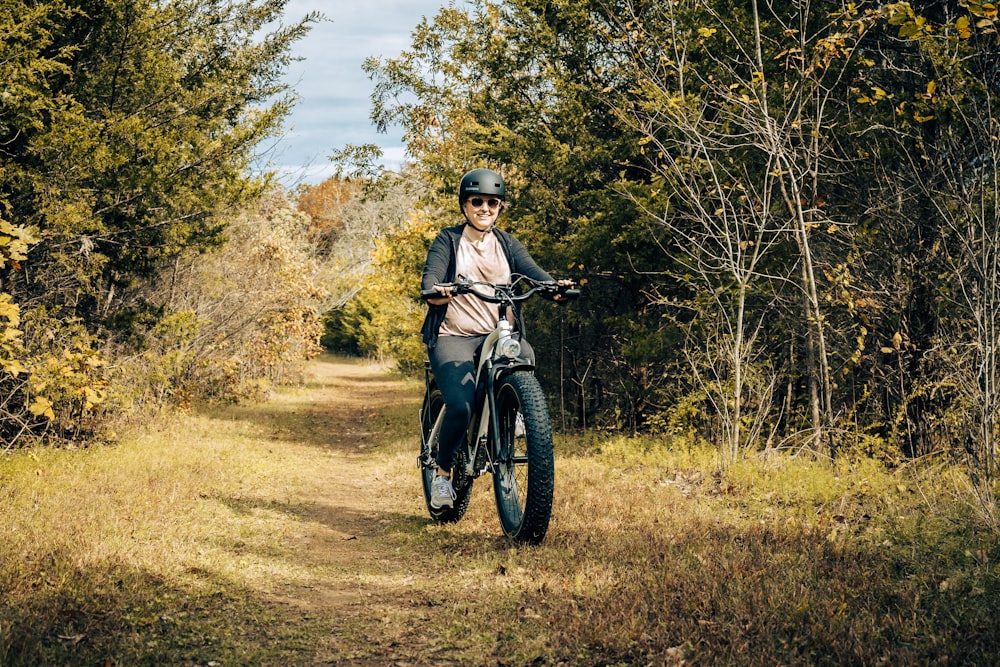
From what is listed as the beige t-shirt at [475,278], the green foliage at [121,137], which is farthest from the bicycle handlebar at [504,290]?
the green foliage at [121,137]

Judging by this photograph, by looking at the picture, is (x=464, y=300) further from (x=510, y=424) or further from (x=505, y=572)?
(x=505, y=572)

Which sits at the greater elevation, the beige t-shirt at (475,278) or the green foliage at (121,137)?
the green foliage at (121,137)

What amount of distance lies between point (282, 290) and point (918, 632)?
19.9m

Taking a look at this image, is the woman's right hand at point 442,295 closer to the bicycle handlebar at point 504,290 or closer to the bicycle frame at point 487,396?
the bicycle handlebar at point 504,290

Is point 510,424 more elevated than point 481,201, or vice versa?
point 481,201

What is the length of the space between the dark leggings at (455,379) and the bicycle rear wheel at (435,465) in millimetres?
274

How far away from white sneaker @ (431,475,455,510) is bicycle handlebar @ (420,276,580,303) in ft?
5.22

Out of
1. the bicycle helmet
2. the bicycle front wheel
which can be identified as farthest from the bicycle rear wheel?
the bicycle helmet

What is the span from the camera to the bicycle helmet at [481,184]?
6098 millimetres

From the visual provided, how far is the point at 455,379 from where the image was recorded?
6.03 m

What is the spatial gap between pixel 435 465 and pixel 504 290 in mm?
1721

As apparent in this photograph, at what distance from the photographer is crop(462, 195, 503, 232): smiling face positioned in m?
6.21

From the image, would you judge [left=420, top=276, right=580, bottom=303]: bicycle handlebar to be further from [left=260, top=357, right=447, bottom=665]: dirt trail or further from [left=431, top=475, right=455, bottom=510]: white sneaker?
[left=260, top=357, right=447, bottom=665]: dirt trail

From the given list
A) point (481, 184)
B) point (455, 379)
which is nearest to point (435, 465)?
point (455, 379)
